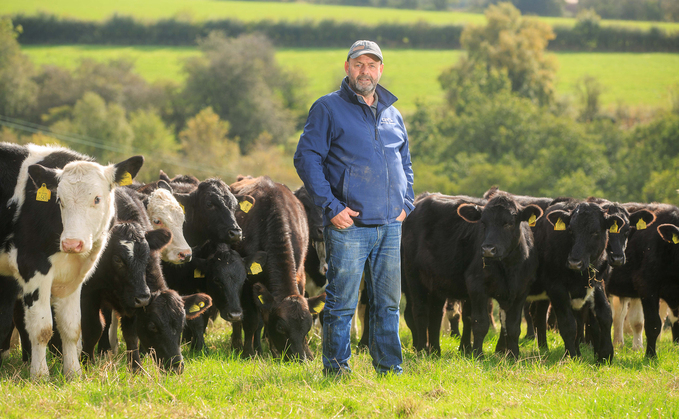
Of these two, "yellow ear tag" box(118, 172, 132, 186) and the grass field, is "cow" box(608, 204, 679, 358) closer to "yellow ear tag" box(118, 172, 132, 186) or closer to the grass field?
the grass field

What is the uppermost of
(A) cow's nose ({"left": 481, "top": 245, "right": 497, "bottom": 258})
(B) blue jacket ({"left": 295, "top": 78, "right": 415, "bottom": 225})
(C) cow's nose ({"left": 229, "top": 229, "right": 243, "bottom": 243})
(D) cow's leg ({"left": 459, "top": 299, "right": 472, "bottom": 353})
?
(B) blue jacket ({"left": 295, "top": 78, "right": 415, "bottom": 225})

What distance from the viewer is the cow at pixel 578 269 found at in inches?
299

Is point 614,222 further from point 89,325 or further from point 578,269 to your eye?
point 89,325

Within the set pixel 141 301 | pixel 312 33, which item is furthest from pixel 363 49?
→ pixel 312 33

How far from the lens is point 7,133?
4825 centimetres

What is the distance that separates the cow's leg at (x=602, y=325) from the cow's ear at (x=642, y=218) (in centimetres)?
116

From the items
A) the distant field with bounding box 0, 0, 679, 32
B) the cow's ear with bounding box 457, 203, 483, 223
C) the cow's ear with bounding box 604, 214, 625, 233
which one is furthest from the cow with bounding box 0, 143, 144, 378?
the distant field with bounding box 0, 0, 679, 32

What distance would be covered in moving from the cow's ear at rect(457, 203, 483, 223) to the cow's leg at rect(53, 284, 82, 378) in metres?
4.34

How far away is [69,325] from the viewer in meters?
5.97

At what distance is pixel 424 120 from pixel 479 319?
1889 inches

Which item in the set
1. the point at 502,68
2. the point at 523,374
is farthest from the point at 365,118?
the point at 502,68

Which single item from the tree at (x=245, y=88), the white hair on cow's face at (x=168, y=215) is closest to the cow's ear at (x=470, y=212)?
the white hair on cow's face at (x=168, y=215)

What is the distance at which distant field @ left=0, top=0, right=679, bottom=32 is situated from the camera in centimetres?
6900

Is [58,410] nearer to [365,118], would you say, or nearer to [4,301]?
[4,301]
